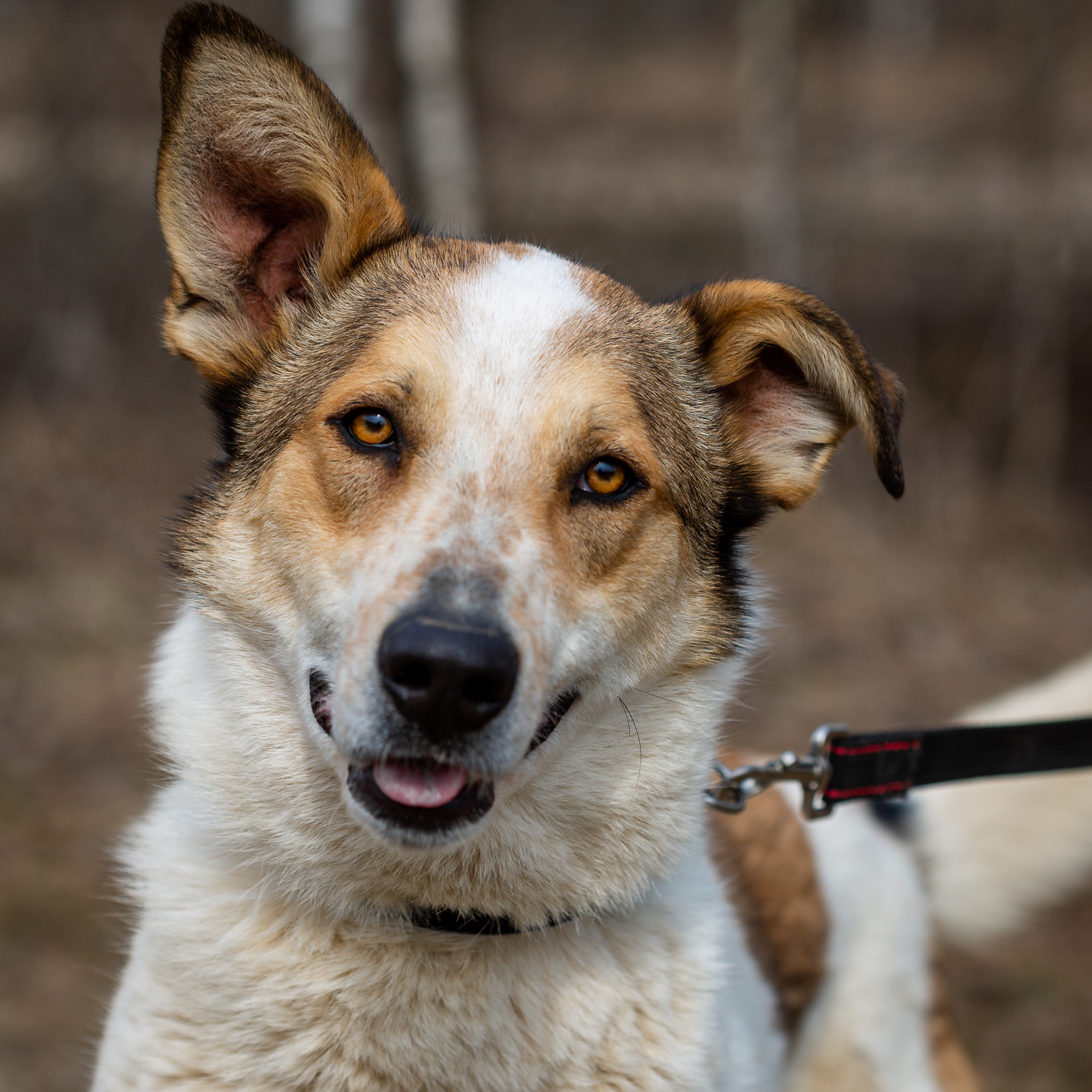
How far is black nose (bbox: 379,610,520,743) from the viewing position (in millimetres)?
1752

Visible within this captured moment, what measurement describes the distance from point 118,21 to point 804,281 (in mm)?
6330

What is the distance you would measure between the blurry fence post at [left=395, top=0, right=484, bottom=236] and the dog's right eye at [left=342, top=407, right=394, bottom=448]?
568 centimetres

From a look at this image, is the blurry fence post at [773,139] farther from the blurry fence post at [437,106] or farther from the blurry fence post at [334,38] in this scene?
the blurry fence post at [334,38]

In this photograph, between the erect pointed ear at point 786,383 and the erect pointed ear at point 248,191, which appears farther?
the erect pointed ear at point 786,383

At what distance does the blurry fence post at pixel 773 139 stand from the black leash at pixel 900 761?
7.75 m

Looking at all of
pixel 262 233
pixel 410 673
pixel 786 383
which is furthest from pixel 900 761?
pixel 262 233

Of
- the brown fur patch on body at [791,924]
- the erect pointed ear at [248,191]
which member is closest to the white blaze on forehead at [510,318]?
the erect pointed ear at [248,191]

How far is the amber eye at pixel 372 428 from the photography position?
7.16ft

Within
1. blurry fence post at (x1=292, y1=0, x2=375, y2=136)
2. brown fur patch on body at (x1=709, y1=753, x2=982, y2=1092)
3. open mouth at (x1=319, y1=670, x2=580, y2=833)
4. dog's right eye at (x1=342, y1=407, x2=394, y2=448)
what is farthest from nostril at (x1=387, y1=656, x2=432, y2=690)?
blurry fence post at (x1=292, y1=0, x2=375, y2=136)

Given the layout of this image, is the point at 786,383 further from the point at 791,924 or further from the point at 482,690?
the point at 791,924

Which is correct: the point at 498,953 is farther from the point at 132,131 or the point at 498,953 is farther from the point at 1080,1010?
the point at 132,131

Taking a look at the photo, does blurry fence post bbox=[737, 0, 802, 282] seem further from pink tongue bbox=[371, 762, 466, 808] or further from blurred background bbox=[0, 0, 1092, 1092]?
pink tongue bbox=[371, 762, 466, 808]

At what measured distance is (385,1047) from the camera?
6.68 feet

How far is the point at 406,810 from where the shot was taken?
190 cm
